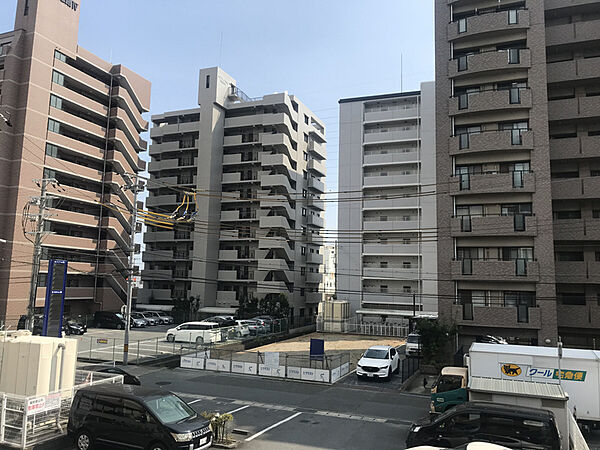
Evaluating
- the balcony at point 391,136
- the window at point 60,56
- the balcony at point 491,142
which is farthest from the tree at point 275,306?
the window at point 60,56

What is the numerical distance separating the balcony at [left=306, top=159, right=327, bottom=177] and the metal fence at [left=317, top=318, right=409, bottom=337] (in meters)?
25.4

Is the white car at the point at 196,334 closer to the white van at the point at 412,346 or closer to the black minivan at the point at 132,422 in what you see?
the white van at the point at 412,346

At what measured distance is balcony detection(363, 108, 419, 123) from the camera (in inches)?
1944

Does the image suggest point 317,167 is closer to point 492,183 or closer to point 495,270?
point 492,183

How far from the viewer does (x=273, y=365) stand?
22594 mm

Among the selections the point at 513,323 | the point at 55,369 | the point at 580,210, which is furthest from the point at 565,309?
the point at 55,369

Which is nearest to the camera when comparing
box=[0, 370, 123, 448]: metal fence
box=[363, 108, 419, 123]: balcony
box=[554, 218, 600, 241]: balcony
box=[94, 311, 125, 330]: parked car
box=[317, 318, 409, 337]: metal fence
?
box=[0, 370, 123, 448]: metal fence

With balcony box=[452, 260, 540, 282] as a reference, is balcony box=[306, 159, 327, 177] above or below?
above

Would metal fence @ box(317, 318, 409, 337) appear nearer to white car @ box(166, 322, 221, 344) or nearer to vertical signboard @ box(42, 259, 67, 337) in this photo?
white car @ box(166, 322, 221, 344)

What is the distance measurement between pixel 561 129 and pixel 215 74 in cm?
4114

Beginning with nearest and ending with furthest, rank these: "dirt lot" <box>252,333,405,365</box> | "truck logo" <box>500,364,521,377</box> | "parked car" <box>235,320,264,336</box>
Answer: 1. "truck logo" <box>500,364,521,377</box>
2. "dirt lot" <box>252,333,405,365</box>
3. "parked car" <box>235,320,264,336</box>

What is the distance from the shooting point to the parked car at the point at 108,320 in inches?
1677

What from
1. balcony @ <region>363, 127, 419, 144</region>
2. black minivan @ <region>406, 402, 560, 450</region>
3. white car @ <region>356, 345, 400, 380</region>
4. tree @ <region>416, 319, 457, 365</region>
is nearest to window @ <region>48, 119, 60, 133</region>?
balcony @ <region>363, 127, 419, 144</region>

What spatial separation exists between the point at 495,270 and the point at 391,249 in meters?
22.2
